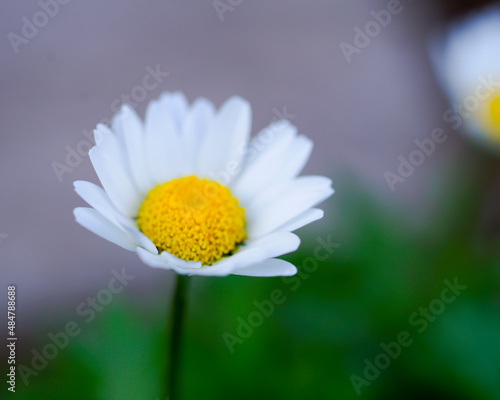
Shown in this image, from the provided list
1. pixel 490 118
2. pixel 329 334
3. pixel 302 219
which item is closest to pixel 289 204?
pixel 302 219

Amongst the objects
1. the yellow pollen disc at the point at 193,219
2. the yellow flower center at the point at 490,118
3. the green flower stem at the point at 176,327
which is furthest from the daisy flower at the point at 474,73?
the green flower stem at the point at 176,327

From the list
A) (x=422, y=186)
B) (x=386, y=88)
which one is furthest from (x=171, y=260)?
(x=386, y=88)

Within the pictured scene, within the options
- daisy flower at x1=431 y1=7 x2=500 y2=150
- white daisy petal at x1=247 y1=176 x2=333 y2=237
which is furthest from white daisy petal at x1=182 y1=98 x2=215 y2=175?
daisy flower at x1=431 y1=7 x2=500 y2=150

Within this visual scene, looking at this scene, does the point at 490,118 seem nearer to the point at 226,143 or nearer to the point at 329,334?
the point at 329,334

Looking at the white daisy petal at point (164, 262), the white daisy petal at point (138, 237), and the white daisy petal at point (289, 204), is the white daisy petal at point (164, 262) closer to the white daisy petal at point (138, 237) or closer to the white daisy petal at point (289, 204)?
the white daisy petal at point (138, 237)

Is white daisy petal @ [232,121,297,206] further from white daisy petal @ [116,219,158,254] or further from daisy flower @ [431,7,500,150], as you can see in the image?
daisy flower @ [431,7,500,150]

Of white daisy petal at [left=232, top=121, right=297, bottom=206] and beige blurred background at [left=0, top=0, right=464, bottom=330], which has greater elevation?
beige blurred background at [left=0, top=0, right=464, bottom=330]

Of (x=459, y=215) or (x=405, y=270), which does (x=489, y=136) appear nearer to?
(x=459, y=215)
